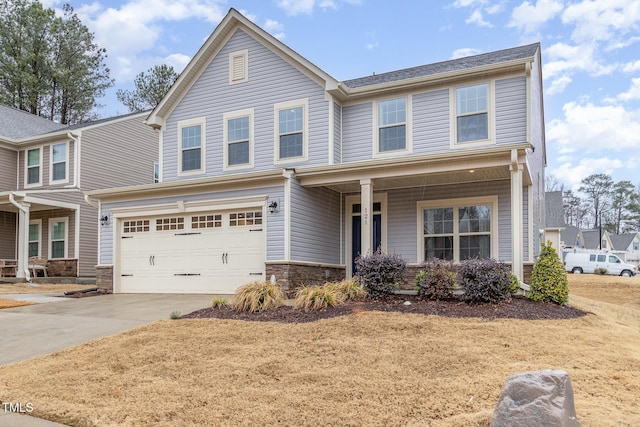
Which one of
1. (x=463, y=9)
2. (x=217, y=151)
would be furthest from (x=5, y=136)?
(x=463, y=9)

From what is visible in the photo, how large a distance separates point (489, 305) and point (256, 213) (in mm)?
5993

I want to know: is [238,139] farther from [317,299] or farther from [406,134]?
[317,299]

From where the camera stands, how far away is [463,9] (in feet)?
46.4

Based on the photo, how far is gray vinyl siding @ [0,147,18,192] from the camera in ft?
67.5

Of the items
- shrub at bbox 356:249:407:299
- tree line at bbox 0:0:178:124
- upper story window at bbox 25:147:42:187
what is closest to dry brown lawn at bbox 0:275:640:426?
shrub at bbox 356:249:407:299

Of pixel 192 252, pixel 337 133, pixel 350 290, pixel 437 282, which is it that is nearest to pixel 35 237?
pixel 192 252

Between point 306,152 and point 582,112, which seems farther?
point 582,112

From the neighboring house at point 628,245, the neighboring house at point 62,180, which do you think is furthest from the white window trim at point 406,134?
the neighboring house at point 628,245

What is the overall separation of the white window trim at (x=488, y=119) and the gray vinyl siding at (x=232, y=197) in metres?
4.42

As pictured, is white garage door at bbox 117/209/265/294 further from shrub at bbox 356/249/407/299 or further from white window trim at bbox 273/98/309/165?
shrub at bbox 356/249/407/299

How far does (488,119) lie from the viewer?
1238 centimetres

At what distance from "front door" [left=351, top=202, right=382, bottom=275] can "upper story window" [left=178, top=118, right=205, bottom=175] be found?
456cm

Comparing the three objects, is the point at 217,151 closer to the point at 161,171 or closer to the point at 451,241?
the point at 161,171

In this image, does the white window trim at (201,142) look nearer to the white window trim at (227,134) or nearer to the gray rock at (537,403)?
the white window trim at (227,134)
